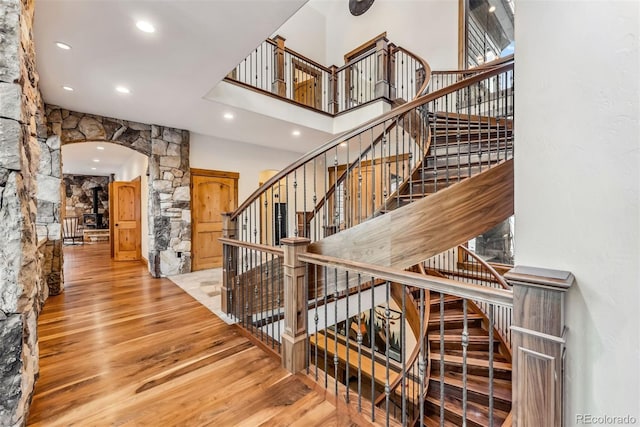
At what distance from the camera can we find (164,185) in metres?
4.61

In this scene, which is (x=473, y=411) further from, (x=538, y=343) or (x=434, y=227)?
(x=538, y=343)

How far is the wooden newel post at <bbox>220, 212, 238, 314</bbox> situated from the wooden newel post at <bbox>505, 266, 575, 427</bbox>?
8.31 ft

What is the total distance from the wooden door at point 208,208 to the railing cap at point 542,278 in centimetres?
505

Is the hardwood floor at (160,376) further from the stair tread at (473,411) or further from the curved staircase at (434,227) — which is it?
the stair tread at (473,411)

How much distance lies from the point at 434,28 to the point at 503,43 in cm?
132

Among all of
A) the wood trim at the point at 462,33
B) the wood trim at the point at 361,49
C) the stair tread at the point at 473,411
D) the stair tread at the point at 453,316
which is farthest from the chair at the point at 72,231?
the wood trim at the point at 462,33

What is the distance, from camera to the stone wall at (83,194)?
35.5 ft

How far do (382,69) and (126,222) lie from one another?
253 inches

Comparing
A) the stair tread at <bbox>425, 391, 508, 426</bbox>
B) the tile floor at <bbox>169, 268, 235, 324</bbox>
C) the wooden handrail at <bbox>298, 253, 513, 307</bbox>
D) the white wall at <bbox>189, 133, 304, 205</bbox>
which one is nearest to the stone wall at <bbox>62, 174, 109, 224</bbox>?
the white wall at <bbox>189, 133, 304, 205</bbox>

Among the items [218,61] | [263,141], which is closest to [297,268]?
[218,61]

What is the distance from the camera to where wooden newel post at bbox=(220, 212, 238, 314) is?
116 inches

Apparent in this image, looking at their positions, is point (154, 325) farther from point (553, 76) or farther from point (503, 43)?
point (503, 43)

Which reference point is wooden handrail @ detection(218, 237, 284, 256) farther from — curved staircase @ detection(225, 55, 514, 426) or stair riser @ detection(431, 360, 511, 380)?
stair riser @ detection(431, 360, 511, 380)

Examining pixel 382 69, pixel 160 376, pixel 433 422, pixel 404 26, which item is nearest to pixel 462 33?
pixel 404 26
